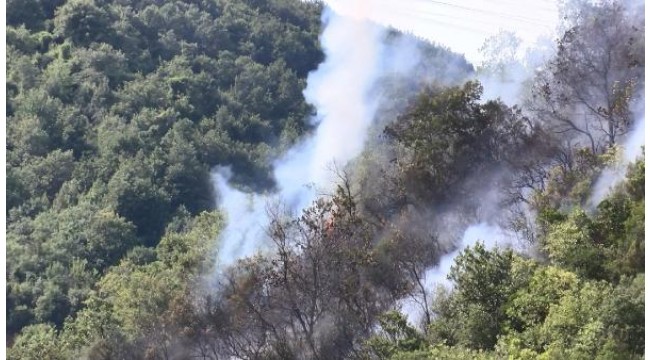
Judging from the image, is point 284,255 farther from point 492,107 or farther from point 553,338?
point 553,338

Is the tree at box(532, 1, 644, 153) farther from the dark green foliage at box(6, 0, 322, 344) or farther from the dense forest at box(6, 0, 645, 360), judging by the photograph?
the dark green foliage at box(6, 0, 322, 344)

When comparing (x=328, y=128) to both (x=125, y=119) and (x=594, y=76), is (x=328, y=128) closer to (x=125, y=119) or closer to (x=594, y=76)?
(x=125, y=119)

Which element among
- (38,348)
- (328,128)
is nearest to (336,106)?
(328,128)

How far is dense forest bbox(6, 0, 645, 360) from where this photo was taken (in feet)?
98.2

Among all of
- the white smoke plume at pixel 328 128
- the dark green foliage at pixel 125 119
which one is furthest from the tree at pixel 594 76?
the dark green foliage at pixel 125 119

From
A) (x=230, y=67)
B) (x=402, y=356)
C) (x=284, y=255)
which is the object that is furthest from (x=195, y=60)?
(x=402, y=356)

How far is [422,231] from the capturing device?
40.1 meters

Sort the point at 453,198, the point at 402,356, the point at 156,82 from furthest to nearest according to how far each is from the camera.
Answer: the point at 156,82 < the point at 453,198 < the point at 402,356

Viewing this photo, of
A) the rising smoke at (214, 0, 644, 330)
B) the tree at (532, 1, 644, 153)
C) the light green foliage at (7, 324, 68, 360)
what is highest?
the rising smoke at (214, 0, 644, 330)

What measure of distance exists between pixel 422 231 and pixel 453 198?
1.63 meters

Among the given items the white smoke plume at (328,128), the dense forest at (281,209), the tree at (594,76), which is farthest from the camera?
the white smoke plume at (328,128)

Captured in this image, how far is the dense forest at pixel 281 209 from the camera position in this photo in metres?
29.9

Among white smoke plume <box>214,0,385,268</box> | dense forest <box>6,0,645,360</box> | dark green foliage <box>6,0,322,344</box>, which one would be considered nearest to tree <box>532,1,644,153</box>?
dense forest <box>6,0,645,360</box>

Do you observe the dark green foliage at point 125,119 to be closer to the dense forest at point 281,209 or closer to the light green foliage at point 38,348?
the dense forest at point 281,209
